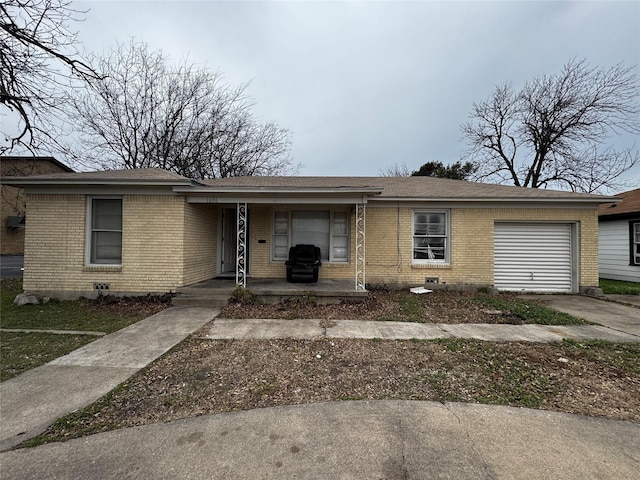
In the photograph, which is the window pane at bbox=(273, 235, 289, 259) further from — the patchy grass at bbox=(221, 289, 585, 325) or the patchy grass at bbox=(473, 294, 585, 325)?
the patchy grass at bbox=(473, 294, 585, 325)

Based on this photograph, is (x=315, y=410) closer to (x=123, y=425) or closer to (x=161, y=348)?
(x=123, y=425)

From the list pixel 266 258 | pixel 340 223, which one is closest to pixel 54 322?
pixel 266 258

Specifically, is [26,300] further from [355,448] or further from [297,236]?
[355,448]

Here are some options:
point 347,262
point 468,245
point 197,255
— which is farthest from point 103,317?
point 468,245

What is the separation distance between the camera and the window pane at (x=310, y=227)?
9414mm

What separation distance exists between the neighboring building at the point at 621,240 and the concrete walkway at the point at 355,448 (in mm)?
12665

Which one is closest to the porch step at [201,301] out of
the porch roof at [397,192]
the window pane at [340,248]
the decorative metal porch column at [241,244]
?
the decorative metal porch column at [241,244]

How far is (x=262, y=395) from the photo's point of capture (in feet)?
10.1

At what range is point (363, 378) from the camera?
11.2 ft

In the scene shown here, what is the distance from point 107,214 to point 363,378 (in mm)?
7856

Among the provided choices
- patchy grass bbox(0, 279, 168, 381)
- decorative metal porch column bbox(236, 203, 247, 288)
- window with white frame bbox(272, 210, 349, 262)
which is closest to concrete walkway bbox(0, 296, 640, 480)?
patchy grass bbox(0, 279, 168, 381)

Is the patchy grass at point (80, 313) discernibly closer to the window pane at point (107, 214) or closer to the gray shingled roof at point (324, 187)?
the window pane at point (107, 214)

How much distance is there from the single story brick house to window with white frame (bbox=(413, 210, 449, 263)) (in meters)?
0.03

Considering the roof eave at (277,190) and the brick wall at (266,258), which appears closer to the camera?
the roof eave at (277,190)
